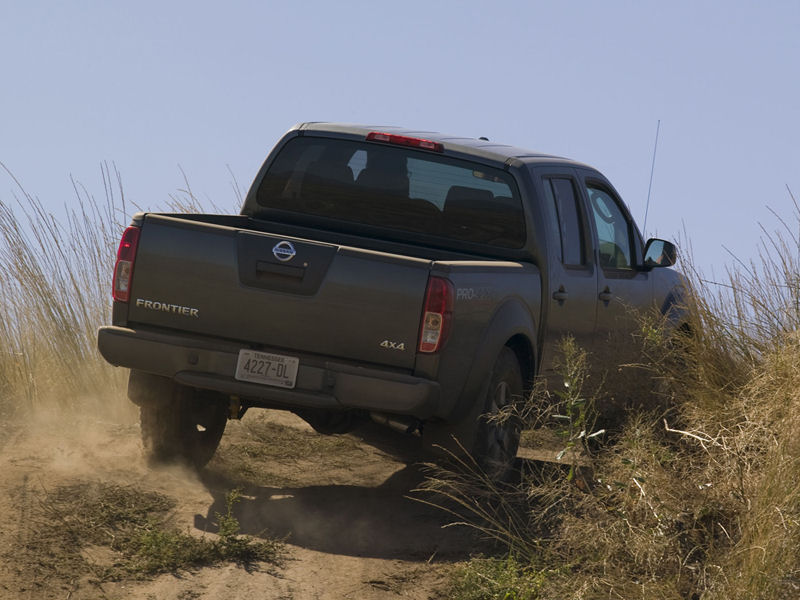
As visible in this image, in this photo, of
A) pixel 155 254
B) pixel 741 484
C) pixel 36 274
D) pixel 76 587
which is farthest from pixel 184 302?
pixel 36 274

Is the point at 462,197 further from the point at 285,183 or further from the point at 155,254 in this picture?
the point at 155,254

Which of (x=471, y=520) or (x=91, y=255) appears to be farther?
(x=91, y=255)

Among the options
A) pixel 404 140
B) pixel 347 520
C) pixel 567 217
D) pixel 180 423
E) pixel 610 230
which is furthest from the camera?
pixel 610 230

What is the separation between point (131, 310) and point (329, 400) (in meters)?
1.12

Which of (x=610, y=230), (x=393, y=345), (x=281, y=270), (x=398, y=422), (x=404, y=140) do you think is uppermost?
(x=404, y=140)

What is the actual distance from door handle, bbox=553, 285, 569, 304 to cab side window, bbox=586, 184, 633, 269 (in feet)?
2.64

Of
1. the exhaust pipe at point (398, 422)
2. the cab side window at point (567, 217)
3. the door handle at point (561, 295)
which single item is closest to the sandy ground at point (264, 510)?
the exhaust pipe at point (398, 422)

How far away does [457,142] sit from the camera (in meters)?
7.29

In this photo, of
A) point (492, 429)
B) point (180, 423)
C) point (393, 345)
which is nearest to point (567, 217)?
point (492, 429)

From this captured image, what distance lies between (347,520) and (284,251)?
4.70 ft

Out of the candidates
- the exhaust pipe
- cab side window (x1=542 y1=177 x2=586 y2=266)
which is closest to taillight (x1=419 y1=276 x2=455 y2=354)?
the exhaust pipe

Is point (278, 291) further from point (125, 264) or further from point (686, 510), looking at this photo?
point (686, 510)

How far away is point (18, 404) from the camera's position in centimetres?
863

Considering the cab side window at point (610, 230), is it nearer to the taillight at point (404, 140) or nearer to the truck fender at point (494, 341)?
the taillight at point (404, 140)
